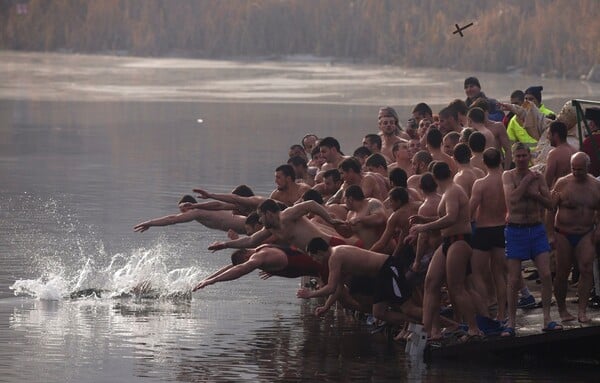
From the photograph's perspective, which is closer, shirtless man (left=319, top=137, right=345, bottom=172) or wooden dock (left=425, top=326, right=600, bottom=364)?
wooden dock (left=425, top=326, right=600, bottom=364)

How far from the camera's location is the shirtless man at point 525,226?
642 inches

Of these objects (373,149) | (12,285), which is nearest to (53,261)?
(12,285)

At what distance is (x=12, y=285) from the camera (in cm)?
2252

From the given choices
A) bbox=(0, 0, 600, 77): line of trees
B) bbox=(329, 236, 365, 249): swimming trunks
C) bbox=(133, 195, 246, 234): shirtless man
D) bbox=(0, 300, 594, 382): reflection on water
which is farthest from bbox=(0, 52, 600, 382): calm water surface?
bbox=(0, 0, 600, 77): line of trees

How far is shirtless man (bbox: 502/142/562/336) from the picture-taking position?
16.3m

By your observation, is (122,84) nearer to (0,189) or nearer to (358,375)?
(0,189)

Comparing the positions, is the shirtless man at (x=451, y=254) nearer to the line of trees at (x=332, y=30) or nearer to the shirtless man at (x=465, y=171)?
the shirtless man at (x=465, y=171)

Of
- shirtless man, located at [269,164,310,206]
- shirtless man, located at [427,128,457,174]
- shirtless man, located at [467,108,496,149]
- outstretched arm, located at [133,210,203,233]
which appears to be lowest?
outstretched arm, located at [133,210,203,233]

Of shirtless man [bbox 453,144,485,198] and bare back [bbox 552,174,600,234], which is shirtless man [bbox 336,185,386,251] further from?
bare back [bbox 552,174,600,234]

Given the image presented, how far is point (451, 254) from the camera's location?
55.1ft

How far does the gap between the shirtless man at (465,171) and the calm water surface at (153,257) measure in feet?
6.04

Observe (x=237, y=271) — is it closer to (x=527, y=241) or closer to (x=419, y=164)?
(x=419, y=164)

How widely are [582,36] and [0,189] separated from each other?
71.8 meters

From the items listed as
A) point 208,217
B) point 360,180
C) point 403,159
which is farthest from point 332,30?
point 360,180
